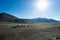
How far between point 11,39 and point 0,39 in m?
1.41

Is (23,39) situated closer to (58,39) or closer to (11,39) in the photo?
(11,39)

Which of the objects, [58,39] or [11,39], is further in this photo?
[58,39]

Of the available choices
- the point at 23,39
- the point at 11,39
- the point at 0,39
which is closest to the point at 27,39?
the point at 23,39

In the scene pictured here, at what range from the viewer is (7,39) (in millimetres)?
16953

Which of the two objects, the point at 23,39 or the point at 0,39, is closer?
the point at 0,39

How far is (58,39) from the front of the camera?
61.3ft

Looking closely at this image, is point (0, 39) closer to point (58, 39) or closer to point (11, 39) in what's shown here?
point (11, 39)

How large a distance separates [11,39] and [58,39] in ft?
22.3

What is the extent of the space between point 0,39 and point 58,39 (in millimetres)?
8208

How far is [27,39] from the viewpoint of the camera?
17.8 meters

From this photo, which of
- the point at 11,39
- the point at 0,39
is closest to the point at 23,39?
the point at 11,39

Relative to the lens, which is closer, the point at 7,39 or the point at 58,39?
the point at 7,39

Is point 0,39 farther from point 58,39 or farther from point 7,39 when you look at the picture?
point 58,39

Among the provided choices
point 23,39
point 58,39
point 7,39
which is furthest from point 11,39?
point 58,39
